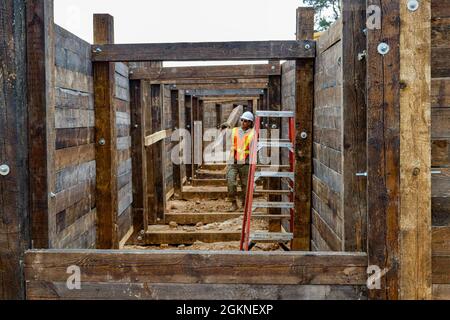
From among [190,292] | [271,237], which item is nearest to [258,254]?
[190,292]

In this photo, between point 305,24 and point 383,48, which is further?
point 305,24

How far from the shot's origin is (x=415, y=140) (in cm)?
254

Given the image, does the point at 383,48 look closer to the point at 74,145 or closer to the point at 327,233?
the point at 327,233

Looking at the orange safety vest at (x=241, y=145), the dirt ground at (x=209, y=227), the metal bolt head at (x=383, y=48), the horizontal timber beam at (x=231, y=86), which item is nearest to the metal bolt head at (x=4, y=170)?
Result: the metal bolt head at (x=383, y=48)

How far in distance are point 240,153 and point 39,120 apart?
24.8 ft

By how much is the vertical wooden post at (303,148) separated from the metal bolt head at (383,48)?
2414mm

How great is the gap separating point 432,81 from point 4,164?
2260 mm

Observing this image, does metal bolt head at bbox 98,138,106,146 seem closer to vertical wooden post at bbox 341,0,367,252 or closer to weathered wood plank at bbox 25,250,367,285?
weathered wood plank at bbox 25,250,367,285

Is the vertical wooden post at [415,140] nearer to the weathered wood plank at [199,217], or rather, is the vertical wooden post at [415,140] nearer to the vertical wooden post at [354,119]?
the vertical wooden post at [354,119]

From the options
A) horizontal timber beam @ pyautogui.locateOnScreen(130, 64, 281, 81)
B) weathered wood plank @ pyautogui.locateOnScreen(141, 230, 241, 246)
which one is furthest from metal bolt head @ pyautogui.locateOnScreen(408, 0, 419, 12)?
weathered wood plank @ pyautogui.locateOnScreen(141, 230, 241, 246)

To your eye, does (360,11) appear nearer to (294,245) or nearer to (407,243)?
(407,243)

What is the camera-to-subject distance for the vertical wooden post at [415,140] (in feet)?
8.29

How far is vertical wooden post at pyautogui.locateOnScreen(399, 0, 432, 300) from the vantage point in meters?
2.53
